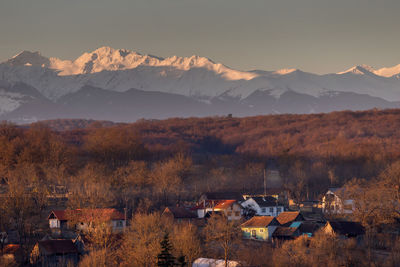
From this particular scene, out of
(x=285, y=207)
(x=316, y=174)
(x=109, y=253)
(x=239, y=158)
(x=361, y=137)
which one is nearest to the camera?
(x=109, y=253)

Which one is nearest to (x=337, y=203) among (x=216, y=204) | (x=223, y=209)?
(x=223, y=209)

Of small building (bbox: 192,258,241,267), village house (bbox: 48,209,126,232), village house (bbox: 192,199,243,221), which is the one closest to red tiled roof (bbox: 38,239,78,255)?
village house (bbox: 48,209,126,232)

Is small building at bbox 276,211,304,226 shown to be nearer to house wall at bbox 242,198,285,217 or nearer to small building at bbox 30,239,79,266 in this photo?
house wall at bbox 242,198,285,217

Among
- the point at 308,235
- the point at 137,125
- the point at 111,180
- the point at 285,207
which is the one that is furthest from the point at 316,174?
the point at 137,125

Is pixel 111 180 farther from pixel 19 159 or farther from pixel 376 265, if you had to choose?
pixel 376 265

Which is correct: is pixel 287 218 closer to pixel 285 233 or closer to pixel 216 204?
pixel 285 233

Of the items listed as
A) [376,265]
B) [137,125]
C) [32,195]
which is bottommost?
[376,265]
